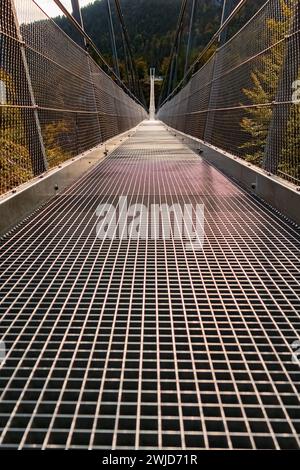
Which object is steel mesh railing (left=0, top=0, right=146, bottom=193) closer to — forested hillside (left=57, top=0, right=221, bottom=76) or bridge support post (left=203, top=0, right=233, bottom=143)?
bridge support post (left=203, top=0, right=233, bottom=143)

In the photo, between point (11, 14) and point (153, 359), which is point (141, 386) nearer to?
point (153, 359)

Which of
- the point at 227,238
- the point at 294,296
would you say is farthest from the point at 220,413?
the point at 227,238

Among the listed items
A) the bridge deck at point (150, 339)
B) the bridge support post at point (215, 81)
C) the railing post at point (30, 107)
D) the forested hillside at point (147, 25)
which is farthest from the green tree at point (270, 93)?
the forested hillside at point (147, 25)

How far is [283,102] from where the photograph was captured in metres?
4.00

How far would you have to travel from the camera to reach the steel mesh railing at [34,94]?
12.9 feet

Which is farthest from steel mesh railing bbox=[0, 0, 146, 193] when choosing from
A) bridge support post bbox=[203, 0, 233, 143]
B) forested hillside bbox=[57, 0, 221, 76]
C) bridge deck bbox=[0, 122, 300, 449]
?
forested hillside bbox=[57, 0, 221, 76]

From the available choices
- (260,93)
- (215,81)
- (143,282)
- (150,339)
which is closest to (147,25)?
(215,81)

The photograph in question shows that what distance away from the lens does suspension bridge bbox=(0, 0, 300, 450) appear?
142 cm

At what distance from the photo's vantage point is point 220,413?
56.2 inches

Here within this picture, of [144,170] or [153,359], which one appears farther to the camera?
[144,170]

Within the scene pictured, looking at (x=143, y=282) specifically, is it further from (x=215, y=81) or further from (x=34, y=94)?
(x=215, y=81)

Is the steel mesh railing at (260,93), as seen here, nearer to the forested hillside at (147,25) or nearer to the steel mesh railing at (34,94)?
the steel mesh railing at (34,94)

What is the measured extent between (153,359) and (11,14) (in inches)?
133

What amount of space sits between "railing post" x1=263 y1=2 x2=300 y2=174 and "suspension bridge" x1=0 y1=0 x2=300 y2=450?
0.02 m
